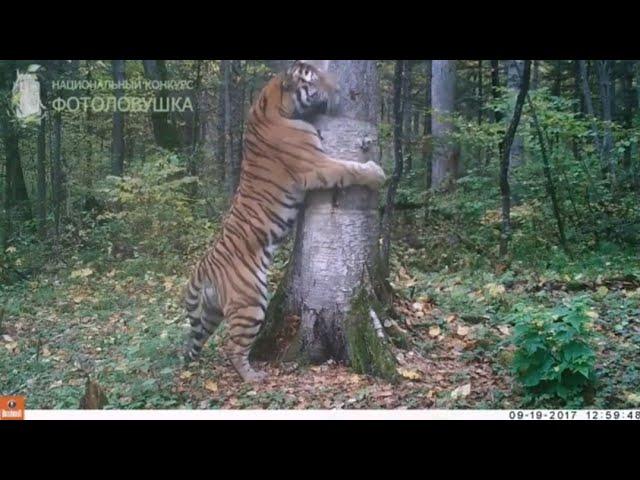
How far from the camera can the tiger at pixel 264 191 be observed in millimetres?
3854

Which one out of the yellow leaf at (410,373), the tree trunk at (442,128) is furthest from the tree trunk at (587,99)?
the yellow leaf at (410,373)

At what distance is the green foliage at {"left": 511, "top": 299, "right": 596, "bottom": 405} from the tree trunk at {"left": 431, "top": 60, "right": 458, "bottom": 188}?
110 centimetres

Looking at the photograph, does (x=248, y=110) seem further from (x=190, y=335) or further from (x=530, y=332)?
(x=530, y=332)

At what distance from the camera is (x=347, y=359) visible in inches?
153

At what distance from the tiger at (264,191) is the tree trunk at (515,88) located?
2.97 ft

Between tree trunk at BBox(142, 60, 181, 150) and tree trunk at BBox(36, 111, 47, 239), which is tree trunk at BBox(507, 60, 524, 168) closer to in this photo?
tree trunk at BBox(142, 60, 181, 150)

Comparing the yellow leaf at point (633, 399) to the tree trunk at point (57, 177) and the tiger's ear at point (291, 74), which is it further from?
the tree trunk at point (57, 177)

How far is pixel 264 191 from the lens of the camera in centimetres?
392

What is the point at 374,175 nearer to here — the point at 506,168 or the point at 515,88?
the point at 506,168

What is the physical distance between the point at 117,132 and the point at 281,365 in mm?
1597

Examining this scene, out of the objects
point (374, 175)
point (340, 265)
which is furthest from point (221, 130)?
point (340, 265)
